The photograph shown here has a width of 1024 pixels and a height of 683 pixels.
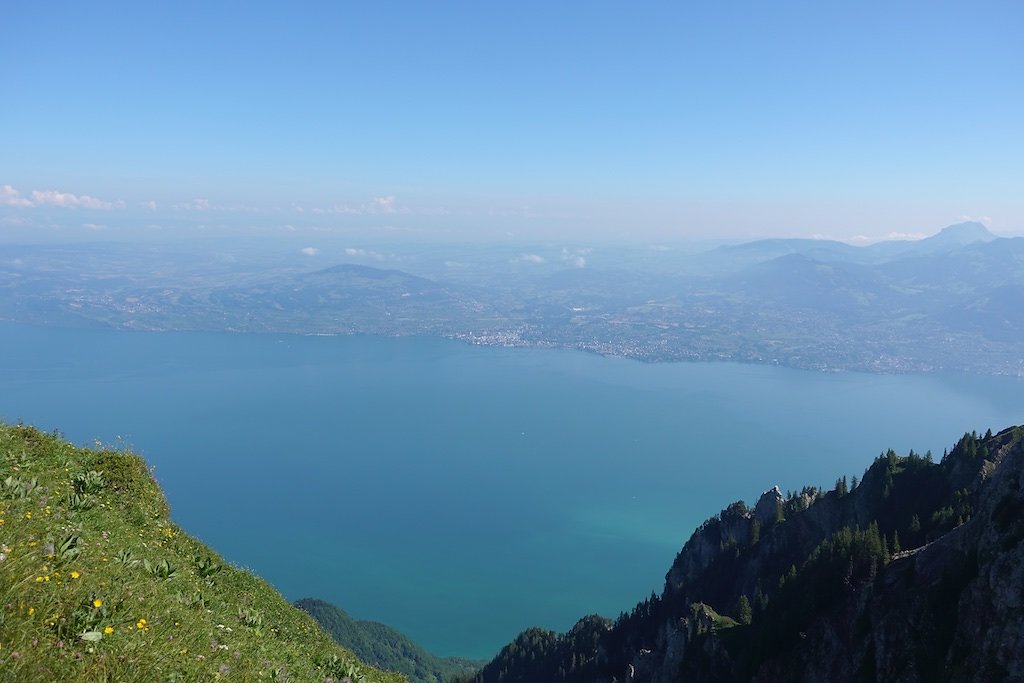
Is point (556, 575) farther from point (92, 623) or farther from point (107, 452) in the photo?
point (92, 623)

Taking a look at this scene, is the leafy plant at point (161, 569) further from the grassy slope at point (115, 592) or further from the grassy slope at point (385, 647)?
the grassy slope at point (385, 647)

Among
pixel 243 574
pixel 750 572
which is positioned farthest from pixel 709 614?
pixel 243 574

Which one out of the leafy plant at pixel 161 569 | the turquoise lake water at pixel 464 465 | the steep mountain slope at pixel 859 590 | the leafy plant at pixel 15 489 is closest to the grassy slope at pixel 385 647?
the turquoise lake water at pixel 464 465

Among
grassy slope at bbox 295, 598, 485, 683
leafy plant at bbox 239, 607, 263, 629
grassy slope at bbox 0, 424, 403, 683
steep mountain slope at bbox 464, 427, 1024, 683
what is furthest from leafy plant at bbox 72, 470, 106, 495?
grassy slope at bbox 295, 598, 485, 683

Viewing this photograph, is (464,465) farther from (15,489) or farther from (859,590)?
(15,489)

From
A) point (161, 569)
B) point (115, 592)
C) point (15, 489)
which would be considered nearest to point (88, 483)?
point (15, 489)

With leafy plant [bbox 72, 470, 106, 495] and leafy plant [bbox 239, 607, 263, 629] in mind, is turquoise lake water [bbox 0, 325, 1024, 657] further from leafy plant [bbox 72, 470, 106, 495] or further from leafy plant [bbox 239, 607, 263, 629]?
leafy plant [bbox 239, 607, 263, 629]
